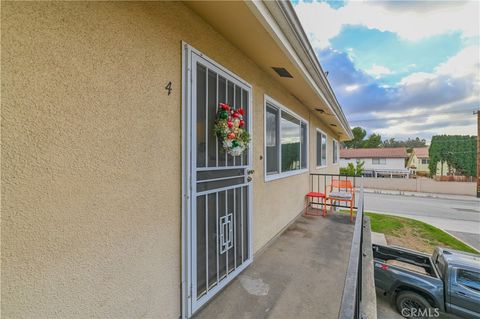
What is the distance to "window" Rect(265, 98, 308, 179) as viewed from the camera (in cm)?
356

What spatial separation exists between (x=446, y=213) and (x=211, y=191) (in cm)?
1769

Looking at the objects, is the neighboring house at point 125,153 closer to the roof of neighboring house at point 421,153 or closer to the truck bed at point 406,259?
the truck bed at point 406,259

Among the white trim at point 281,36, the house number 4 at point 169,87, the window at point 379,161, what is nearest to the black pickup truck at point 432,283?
the white trim at point 281,36

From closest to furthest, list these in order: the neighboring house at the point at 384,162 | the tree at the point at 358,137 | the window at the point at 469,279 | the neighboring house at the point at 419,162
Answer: the window at the point at 469,279
the neighboring house at the point at 384,162
the neighboring house at the point at 419,162
the tree at the point at 358,137

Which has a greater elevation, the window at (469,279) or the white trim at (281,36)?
the white trim at (281,36)

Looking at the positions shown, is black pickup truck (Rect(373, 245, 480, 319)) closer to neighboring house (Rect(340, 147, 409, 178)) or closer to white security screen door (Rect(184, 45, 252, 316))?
white security screen door (Rect(184, 45, 252, 316))

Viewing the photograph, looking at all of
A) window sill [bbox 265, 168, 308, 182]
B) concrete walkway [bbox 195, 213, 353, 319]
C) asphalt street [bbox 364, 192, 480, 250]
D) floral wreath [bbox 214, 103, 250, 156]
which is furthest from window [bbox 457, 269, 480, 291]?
floral wreath [bbox 214, 103, 250, 156]

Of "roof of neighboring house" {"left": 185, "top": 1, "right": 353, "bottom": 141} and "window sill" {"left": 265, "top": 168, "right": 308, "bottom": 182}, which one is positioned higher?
"roof of neighboring house" {"left": 185, "top": 1, "right": 353, "bottom": 141}

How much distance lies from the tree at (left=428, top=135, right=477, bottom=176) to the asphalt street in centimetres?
1245

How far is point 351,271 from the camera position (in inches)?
39.4

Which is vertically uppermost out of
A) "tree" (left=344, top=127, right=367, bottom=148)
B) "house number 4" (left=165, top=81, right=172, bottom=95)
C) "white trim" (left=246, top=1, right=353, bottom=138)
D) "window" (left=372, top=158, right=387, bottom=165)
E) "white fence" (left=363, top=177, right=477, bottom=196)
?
"tree" (left=344, top=127, right=367, bottom=148)

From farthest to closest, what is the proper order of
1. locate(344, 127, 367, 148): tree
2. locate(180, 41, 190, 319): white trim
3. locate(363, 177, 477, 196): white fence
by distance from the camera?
locate(344, 127, 367, 148): tree → locate(363, 177, 477, 196): white fence → locate(180, 41, 190, 319): white trim

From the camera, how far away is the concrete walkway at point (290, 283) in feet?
Answer: 6.41

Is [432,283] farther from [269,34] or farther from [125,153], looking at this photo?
[125,153]
